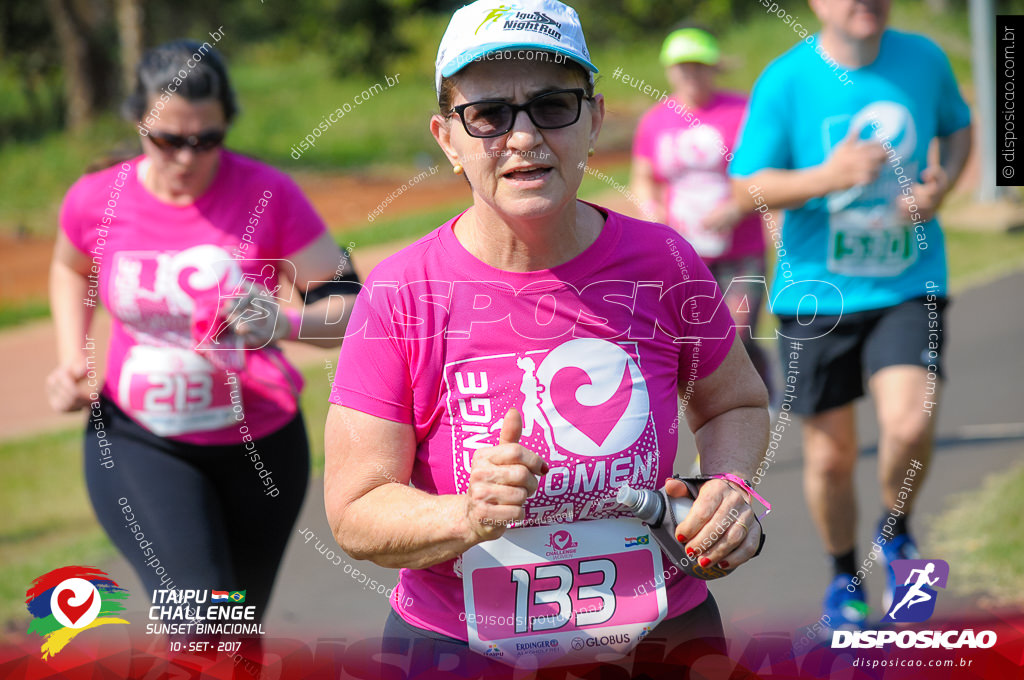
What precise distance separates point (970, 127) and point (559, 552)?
2.59 meters

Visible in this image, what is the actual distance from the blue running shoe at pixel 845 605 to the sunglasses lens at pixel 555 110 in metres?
2.35

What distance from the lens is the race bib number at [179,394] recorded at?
3.11 m

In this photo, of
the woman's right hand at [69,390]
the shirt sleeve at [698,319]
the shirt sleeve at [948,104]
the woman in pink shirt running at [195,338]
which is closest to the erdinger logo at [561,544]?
the shirt sleeve at [698,319]

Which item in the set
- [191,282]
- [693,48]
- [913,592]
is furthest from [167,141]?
[693,48]

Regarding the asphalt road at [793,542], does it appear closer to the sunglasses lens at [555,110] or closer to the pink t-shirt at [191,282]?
the pink t-shirt at [191,282]

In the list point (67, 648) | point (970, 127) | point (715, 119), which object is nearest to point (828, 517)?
point (970, 127)

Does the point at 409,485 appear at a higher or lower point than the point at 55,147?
lower

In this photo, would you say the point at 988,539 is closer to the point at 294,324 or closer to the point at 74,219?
the point at 294,324

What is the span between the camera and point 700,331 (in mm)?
2223

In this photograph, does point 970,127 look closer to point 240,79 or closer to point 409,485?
point 409,485

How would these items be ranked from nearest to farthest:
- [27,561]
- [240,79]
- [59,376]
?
[59,376], [27,561], [240,79]

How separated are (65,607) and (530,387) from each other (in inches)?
77.3

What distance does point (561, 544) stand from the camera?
2.12 m

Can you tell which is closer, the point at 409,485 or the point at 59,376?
the point at 409,485
